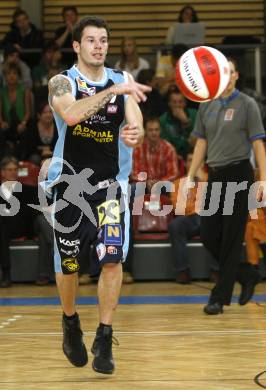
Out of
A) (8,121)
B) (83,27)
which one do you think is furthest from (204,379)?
(8,121)

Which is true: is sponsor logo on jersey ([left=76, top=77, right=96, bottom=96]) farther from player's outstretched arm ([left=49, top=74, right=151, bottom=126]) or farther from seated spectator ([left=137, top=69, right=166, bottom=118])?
seated spectator ([left=137, top=69, right=166, bottom=118])

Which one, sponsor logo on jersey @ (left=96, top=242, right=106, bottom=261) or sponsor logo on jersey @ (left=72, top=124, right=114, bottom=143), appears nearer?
sponsor logo on jersey @ (left=96, top=242, right=106, bottom=261)

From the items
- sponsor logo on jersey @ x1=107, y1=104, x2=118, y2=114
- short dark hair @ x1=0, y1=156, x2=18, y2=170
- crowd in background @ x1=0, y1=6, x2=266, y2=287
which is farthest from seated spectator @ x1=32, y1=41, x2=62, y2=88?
sponsor logo on jersey @ x1=107, y1=104, x2=118, y2=114

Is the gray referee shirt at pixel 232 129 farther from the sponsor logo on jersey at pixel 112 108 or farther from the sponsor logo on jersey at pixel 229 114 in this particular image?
the sponsor logo on jersey at pixel 112 108

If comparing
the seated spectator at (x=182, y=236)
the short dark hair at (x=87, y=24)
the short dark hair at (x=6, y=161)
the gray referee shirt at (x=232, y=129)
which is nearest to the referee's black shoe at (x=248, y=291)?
the gray referee shirt at (x=232, y=129)

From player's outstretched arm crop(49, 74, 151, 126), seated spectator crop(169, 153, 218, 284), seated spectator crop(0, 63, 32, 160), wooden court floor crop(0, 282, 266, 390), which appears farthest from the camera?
seated spectator crop(0, 63, 32, 160)

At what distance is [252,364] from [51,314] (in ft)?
10.4

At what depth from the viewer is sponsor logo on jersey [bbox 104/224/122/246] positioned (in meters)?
5.98

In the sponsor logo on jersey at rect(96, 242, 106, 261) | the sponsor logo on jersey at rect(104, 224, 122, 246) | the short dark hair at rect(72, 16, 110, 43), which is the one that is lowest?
the sponsor logo on jersey at rect(96, 242, 106, 261)

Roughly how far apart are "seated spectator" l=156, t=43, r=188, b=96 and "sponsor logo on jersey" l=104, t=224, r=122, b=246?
7.71 m

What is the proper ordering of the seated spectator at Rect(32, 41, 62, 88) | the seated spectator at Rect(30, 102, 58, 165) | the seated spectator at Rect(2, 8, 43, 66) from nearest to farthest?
the seated spectator at Rect(30, 102, 58, 165)
the seated spectator at Rect(32, 41, 62, 88)
the seated spectator at Rect(2, 8, 43, 66)

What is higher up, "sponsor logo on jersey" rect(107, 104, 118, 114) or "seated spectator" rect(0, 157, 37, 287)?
"sponsor logo on jersey" rect(107, 104, 118, 114)

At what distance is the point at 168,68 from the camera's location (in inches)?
568

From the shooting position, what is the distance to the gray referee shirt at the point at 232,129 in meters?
8.69
